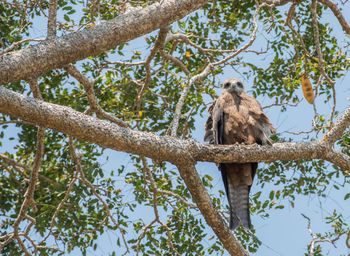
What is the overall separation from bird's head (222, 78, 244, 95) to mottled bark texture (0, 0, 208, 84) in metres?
1.80

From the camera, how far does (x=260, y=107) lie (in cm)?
466

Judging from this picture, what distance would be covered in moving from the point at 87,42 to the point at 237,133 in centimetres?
204

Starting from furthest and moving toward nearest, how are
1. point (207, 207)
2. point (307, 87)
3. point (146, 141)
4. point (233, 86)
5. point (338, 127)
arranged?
point (233, 86) → point (307, 87) → point (338, 127) → point (207, 207) → point (146, 141)

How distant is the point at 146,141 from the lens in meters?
2.83

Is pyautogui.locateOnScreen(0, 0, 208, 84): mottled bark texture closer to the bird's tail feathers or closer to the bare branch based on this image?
the bare branch

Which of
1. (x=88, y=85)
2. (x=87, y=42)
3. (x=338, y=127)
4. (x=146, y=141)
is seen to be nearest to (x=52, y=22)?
(x=87, y=42)

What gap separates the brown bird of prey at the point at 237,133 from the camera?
4.15 metres

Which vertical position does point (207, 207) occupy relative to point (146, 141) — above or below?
below

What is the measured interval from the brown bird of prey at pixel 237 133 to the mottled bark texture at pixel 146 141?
31.9 inches

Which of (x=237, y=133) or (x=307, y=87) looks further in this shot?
(x=237, y=133)

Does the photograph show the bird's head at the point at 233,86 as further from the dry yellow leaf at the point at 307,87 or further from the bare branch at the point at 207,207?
the bare branch at the point at 207,207

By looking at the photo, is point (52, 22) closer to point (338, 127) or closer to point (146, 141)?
point (146, 141)

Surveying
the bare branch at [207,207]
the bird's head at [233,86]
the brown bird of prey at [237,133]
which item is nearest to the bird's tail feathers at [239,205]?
the brown bird of prey at [237,133]

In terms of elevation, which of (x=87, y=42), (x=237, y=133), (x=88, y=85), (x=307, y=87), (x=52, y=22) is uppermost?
(x=307, y=87)
